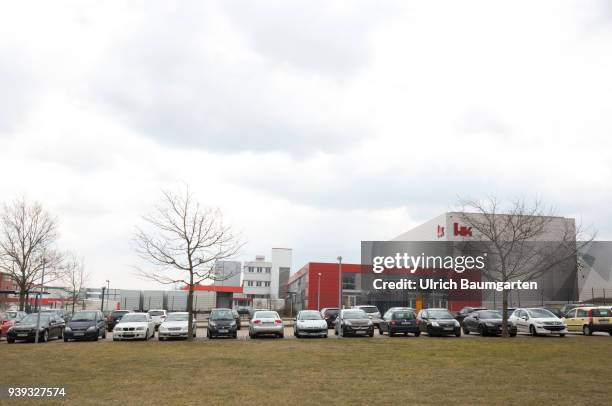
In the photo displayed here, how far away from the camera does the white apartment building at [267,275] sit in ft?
365

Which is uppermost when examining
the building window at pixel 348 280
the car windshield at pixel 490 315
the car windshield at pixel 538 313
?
the building window at pixel 348 280

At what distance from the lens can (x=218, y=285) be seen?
83.3 meters

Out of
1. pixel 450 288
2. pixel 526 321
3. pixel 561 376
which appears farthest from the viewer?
pixel 450 288

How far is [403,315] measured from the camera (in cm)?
2880

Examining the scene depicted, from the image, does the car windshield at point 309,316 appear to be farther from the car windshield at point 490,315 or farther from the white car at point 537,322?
the white car at point 537,322

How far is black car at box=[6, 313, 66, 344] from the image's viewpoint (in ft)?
83.4

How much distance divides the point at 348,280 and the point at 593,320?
50429mm

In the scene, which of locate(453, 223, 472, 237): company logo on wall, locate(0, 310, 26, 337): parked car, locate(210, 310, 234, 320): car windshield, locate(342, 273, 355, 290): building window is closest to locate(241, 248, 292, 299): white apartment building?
locate(342, 273, 355, 290): building window

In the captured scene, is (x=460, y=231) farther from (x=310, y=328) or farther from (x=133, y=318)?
(x=133, y=318)

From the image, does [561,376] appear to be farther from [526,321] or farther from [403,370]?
[526,321]

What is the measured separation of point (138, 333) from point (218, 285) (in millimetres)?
57953

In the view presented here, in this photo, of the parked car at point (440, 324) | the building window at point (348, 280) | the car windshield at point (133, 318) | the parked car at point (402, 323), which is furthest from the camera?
the building window at point (348, 280)

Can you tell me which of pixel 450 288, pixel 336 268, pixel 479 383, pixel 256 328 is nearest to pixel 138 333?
pixel 256 328

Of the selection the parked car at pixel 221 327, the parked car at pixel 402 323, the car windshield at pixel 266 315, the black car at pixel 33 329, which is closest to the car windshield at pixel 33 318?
the black car at pixel 33 329
